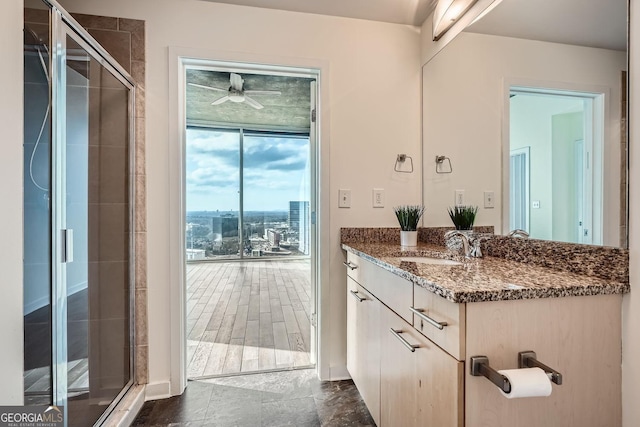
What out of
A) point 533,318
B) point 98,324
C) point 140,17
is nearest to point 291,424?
point 98,324

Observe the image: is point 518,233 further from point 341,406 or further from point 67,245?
point 67,245

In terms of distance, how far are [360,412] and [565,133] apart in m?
1.61

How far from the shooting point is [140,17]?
1.72 m

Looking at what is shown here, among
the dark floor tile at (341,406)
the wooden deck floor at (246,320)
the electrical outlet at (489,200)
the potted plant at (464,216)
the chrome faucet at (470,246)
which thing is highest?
the electrical outlet at (489,200)

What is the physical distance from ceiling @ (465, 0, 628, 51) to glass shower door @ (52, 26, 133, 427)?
1.91 meters

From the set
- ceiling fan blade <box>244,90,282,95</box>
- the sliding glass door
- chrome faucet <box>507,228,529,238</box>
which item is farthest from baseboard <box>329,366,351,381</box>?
the sliding glass door

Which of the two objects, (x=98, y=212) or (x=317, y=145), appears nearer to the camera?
(x=98, y=212)

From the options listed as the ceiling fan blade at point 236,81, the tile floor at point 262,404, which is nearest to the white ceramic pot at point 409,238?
the tile floor at point 262,404

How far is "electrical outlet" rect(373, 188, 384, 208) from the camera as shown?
6.49 feet

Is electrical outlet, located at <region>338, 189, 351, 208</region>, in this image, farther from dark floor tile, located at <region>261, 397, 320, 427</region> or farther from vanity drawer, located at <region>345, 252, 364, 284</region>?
dark floor tile, located at <region>261, 397, 320, 427</region>

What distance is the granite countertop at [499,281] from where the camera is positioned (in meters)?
0.80

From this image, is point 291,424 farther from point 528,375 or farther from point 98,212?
point 98,212

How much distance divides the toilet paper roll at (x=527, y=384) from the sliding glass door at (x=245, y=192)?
446 cm

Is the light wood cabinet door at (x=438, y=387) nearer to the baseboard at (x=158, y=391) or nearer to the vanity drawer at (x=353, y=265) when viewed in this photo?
the vanity drawer at (x=353, y=265)
